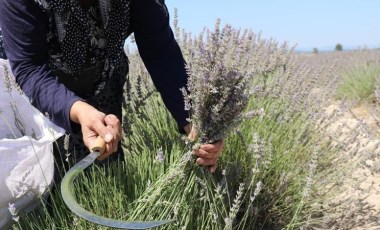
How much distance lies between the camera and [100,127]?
145cm

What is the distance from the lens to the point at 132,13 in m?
1.94

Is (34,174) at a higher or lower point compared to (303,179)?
higher

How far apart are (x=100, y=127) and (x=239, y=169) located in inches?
25.8

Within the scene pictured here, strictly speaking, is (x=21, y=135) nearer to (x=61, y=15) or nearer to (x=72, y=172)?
(x=61, y=15)

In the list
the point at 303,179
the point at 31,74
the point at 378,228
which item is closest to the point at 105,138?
the point at 31,74

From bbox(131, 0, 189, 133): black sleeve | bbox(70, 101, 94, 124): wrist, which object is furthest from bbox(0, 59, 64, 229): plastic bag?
bbox(131, 0, 189, 133): black sleeve

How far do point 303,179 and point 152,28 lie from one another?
0.83 meters

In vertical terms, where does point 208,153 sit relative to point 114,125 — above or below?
below

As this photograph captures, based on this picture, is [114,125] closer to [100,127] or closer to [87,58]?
[100,127]

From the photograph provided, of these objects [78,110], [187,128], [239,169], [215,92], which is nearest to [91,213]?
[78,110]

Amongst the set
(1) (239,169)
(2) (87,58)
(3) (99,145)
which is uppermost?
(2) (87,58)

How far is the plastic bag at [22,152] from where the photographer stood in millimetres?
1650

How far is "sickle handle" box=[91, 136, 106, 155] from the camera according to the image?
1414 mm

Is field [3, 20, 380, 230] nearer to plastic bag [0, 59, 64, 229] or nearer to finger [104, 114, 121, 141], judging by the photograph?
plastic bag [0, 59, 64, 229]
